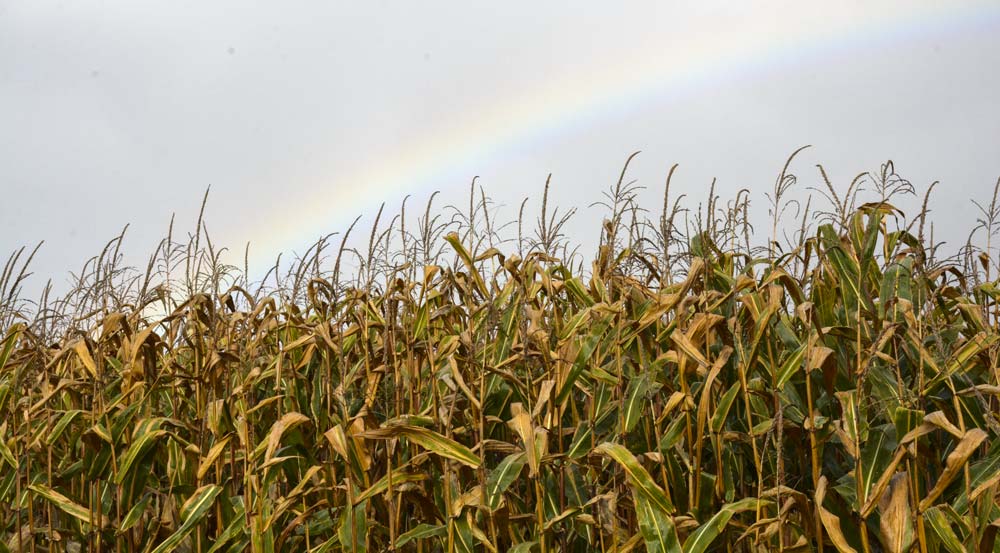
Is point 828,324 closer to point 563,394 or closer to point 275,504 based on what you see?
point 563,394

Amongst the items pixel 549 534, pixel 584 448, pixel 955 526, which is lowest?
pixel 955 526

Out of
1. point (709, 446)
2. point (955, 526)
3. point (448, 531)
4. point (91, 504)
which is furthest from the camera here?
point (91, 504)

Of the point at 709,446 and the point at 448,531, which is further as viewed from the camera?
the point at 709,446

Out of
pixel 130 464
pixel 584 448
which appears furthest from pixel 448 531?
pixel 130 464

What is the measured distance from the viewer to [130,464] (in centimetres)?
372

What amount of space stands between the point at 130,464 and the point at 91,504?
1.08ft

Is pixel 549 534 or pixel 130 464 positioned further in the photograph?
pixel 130 464

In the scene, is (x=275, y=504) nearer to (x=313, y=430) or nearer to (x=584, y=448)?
(x=313, y=430)

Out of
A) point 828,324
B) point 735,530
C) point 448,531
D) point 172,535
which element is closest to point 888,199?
point 828,324

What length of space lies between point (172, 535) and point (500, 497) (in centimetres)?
146

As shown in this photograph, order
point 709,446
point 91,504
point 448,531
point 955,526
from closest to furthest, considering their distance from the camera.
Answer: point 955,526
point 448,531
point 709,446
point 91,504

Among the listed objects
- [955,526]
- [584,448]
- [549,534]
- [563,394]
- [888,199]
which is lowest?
[955,526]

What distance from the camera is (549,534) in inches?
128

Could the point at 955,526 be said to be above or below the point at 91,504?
below
